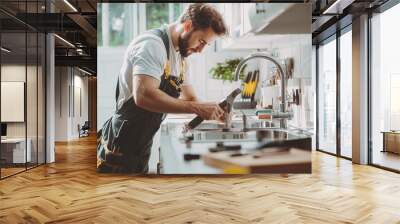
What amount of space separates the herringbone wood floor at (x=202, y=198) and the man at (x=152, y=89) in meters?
0.44

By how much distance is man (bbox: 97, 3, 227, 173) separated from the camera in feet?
18.1

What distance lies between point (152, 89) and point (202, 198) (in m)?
1.85

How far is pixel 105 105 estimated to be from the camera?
570 cm

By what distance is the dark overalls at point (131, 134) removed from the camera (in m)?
5.59

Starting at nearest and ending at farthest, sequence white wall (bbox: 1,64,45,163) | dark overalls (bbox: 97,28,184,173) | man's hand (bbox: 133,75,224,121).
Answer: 1. man's hand (bbox: 133,75,224,121)
2. dark overalls (bbox: 97,28,184,173)
3. white wall (bbox: 1,64,45,163)

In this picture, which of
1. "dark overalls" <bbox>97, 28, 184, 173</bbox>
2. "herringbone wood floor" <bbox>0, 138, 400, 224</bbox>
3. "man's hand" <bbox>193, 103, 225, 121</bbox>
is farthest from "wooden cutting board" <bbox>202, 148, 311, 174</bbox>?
"dark overalls" <bbox>97, 28, 184, 173</bbox>

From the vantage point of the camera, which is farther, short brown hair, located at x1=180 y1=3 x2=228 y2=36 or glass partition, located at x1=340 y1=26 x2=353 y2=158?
glass partition, located at x1=340 y1=26 x2=353 y2=158

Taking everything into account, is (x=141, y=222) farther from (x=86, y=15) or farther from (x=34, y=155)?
(x=86, y=15)

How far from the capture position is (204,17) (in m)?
5.69

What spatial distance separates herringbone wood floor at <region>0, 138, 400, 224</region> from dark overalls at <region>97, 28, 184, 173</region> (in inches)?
8.9

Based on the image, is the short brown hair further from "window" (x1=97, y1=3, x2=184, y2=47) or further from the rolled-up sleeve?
the rolled-up sleeve

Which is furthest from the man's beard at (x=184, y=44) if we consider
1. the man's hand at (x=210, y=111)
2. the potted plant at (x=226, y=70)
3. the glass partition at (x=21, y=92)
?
the glass partition at (x=21, y=92)

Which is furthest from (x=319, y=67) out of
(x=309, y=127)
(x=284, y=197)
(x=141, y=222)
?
(x=141, y=222)

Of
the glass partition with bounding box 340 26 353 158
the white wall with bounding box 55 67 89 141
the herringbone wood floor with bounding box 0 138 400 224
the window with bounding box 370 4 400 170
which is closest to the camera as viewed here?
the herringbone wood floor with bounding box 0 138 400 224
